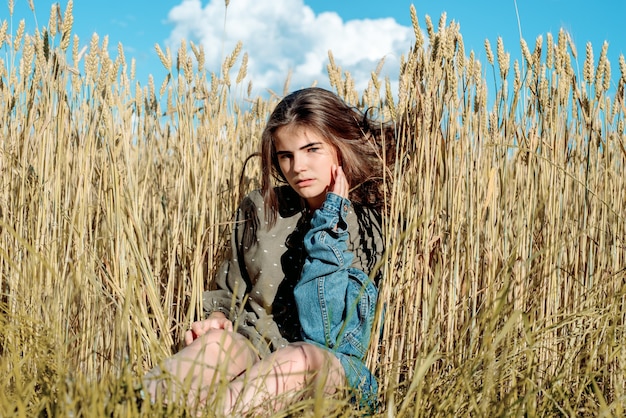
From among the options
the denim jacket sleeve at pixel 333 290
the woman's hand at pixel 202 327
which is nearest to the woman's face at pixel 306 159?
the denim jacket sleeve at pixel 333 290

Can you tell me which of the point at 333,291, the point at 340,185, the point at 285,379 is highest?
the point at 340,185

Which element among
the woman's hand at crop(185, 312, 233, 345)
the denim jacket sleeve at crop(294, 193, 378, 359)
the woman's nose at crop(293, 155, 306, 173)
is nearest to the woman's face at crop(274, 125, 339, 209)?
the woman's nose at crop(293, 155, 306, 173)

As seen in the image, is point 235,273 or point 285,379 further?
point 235,273

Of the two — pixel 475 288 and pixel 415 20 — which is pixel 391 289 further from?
pixel 415 20

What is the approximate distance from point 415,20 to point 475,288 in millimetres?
591

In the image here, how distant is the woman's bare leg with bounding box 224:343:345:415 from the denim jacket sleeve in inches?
4.8

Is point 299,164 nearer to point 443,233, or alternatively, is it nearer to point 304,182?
point 304,182

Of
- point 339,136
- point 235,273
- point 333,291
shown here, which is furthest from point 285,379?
point 339,136

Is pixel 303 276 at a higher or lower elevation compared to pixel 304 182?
lower

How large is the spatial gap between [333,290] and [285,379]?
0.27 m

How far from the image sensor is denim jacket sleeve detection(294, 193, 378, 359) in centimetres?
149

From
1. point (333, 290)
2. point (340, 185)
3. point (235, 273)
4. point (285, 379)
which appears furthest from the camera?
point (235, 273)

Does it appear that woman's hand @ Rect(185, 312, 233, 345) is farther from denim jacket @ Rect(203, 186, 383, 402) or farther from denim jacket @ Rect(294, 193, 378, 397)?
denim jacket @ Rect(294, 193, 378, 397)

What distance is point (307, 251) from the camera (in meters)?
1.57
